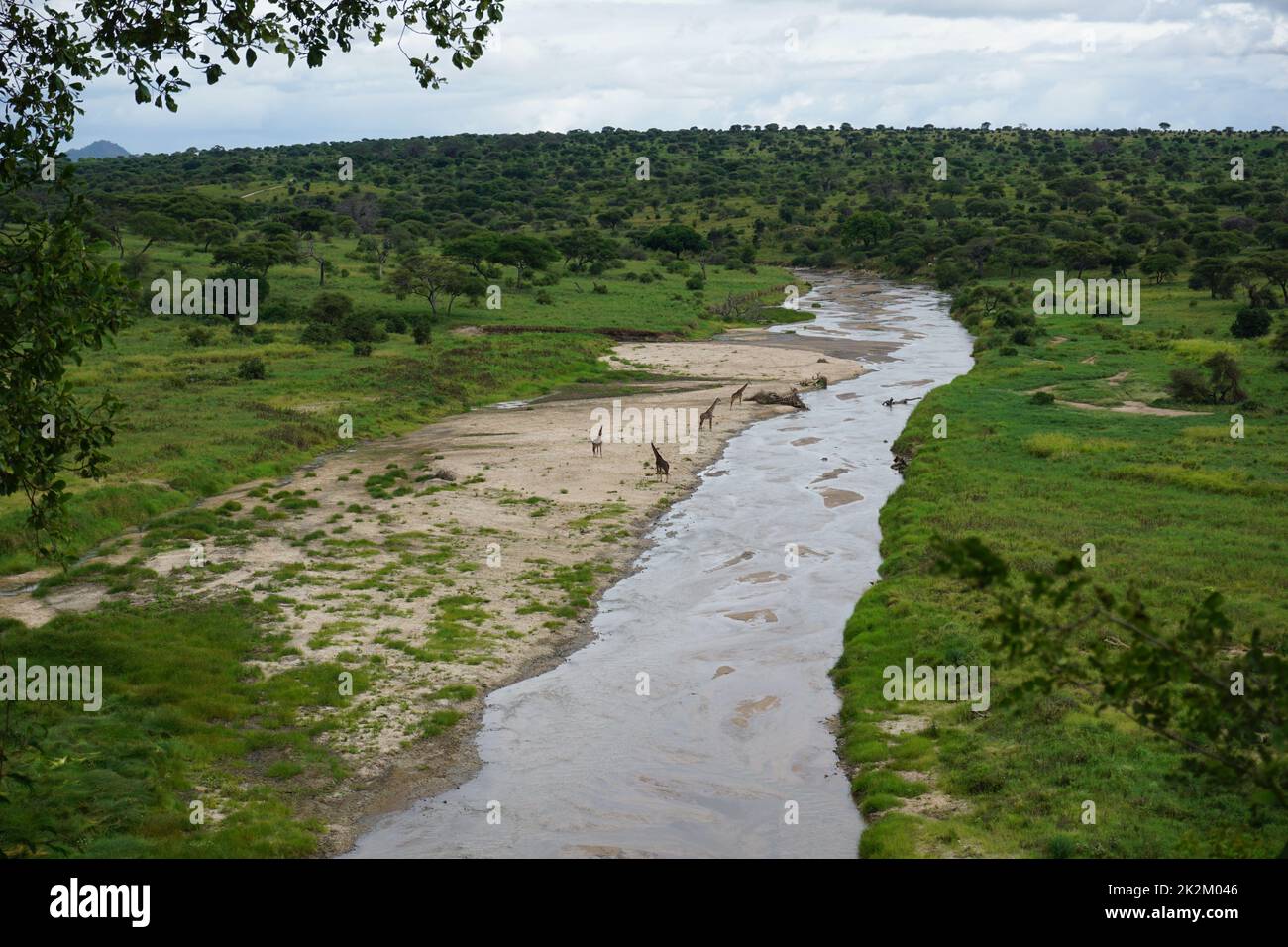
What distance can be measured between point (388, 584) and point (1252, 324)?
50.1 m

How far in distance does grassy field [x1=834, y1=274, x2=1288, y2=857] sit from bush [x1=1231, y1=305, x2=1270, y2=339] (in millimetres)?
5153

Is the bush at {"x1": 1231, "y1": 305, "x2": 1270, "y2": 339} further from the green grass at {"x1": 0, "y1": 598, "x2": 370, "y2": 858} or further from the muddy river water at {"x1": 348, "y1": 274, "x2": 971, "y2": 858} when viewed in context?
the green grass at {"x1": 0, "y1": 598, "x2": 370, "y2": 858}

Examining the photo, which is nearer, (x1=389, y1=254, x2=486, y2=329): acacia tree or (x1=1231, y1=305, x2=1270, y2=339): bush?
(x1=1231, y1=305, x2=1270, y2=339): bush

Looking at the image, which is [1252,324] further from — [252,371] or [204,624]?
[204,624]

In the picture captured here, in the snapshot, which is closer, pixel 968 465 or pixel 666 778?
pixel 666 778

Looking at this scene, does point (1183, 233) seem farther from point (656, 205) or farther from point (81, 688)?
point (81, 688)

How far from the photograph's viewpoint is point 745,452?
47031 millimetres

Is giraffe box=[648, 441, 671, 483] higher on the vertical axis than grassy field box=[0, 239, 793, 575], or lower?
lower

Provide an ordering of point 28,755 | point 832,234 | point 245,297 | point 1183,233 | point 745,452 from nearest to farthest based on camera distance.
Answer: point 28,755 → point 745,452 → point 245,297 → point 1183,233 → point 832,234

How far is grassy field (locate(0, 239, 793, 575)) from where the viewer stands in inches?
1436

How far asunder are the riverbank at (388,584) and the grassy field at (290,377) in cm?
171

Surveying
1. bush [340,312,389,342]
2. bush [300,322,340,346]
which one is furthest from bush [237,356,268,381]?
bush [340,312,389,342]
